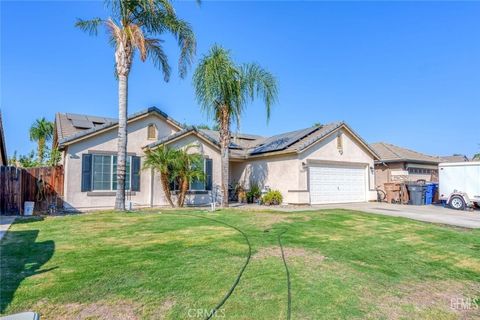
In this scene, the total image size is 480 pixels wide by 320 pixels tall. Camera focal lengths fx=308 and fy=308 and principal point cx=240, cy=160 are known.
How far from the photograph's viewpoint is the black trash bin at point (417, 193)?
19078mm

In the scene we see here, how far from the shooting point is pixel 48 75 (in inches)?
611

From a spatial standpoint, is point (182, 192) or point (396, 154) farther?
point (396, 154)

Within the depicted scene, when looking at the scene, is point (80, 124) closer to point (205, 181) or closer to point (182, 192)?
point (182, 192)

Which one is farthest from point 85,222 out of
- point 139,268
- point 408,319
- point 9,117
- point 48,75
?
point 9,117

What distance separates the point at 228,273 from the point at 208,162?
12.9 meters

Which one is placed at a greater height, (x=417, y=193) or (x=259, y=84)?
(x=259, y=84)

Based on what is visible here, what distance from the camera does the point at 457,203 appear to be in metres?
17.0

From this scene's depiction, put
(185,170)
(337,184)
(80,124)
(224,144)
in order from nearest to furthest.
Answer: (224,144)
(185,170)
(80,124)
(337,184)

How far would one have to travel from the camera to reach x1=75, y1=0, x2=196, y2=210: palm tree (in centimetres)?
1288

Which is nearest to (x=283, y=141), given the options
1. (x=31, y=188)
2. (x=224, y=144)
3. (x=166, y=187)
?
(x=224, y=144)

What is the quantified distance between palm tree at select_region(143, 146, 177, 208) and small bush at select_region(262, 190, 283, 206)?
18.2 feet

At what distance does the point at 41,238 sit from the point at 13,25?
25.4 ft

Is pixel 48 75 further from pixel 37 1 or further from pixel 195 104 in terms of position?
pixel 195 104

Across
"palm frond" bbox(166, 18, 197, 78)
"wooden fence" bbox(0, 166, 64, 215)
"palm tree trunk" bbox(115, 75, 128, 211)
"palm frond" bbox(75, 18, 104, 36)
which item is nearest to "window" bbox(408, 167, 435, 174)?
"palm frond" bbox(166, 18, 197, 78)
